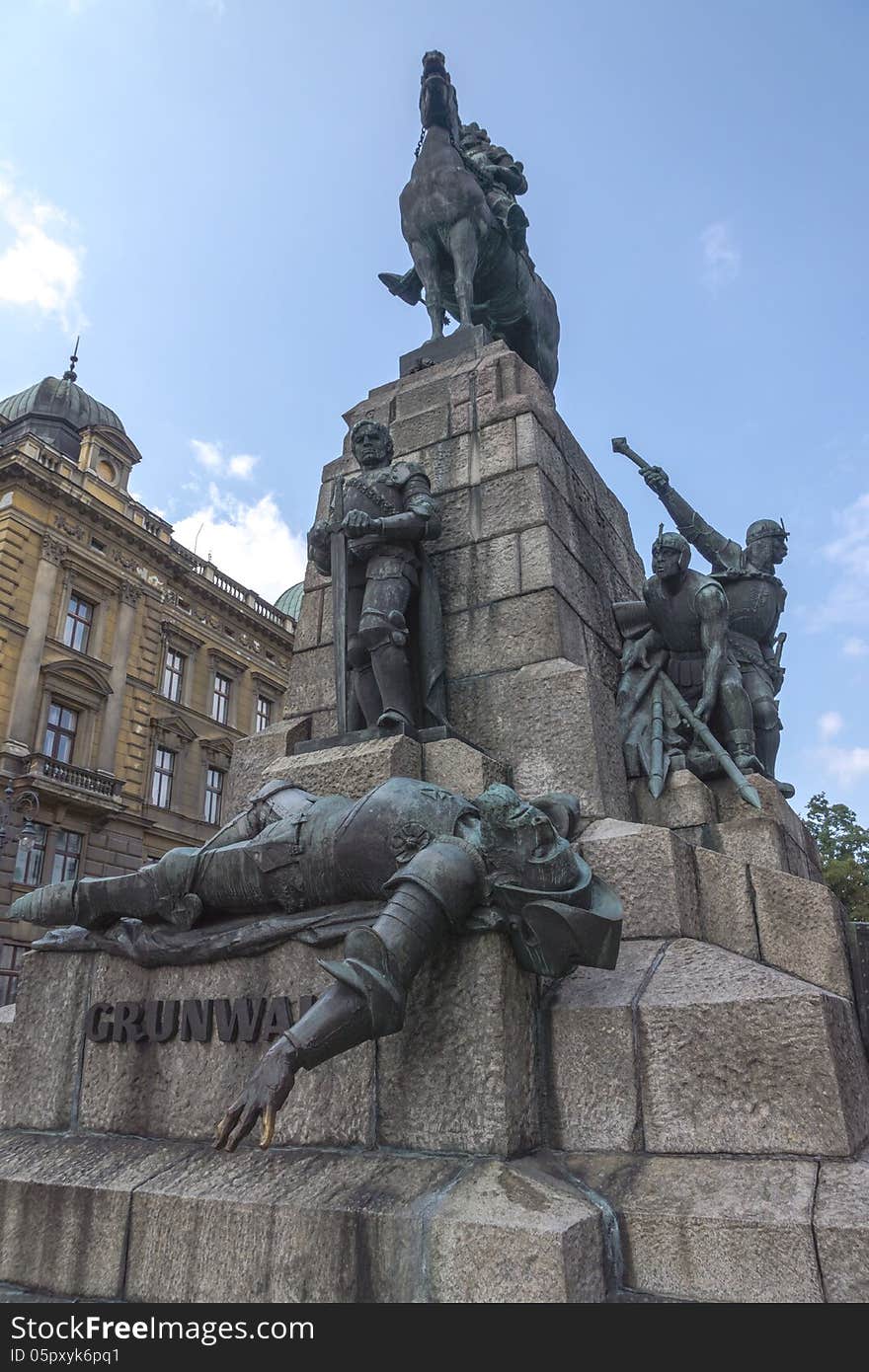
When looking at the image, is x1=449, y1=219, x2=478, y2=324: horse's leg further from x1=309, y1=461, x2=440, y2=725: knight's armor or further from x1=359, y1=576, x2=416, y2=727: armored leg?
x1=359, y1=576, x2=416, y2=727: armored leg

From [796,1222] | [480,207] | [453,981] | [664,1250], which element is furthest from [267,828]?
[480,207]

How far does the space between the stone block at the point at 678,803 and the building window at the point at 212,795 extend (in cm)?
2874

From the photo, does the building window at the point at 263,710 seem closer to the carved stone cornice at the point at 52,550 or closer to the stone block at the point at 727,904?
the carved stone cornice at the point at 52,550

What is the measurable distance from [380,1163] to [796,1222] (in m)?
1.33

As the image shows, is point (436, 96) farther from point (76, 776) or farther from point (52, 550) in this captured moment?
point (52, 550)

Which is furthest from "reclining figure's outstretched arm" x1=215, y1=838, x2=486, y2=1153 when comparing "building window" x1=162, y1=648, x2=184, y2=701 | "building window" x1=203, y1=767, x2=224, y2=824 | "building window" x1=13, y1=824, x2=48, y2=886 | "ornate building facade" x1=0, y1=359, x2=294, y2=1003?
"building window" x1=162, y1=648, x2=184, y2=701

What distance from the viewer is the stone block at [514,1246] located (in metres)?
2.47

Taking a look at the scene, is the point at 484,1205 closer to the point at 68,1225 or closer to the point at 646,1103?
the point at 646,1103

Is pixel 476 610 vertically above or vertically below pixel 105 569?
below

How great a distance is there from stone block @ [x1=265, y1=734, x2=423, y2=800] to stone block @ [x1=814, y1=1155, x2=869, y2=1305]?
2493 millimetres

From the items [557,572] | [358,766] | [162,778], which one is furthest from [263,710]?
[358,766]

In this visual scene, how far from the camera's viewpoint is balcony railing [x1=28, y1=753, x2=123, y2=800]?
25203 millimetres

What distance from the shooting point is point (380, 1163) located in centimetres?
307

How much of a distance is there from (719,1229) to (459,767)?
2.34 m
